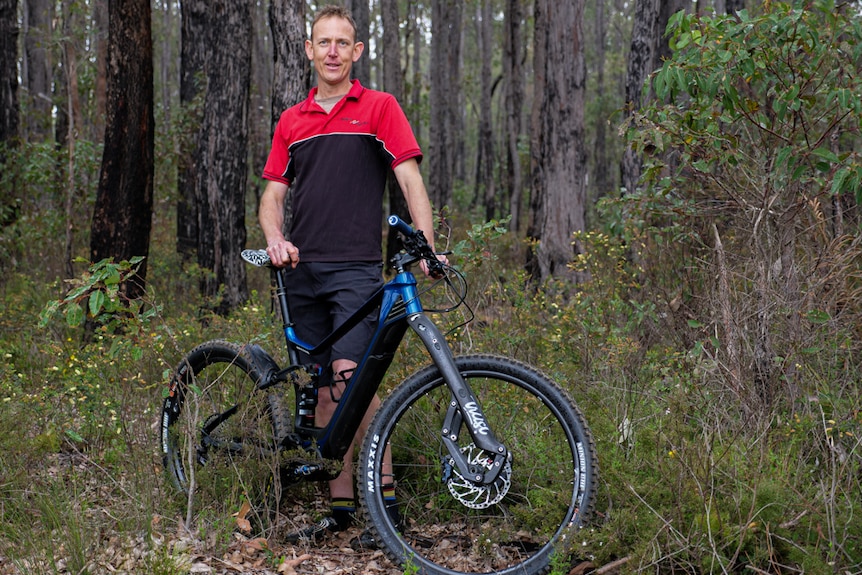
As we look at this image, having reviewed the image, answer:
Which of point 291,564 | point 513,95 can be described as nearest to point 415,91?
point 513,95

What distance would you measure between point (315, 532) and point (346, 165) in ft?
5.72

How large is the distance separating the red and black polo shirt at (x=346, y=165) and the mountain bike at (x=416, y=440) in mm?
310

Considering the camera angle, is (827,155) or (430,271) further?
(827,155)

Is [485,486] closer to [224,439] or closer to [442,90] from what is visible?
[224,439]

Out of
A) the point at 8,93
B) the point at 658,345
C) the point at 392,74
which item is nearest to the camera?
the point at 658,345

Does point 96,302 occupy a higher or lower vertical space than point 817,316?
higher

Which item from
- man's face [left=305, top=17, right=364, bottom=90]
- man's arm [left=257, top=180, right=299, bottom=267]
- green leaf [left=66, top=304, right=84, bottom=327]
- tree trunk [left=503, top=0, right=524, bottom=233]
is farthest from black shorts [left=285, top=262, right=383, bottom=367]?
tree trunk [left=503, top=0, right=524, bottom=233]

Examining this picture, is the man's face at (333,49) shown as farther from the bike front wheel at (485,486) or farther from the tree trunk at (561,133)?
the tree trunk at (561,133)

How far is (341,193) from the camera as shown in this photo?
168 inches

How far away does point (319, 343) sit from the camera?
432cm

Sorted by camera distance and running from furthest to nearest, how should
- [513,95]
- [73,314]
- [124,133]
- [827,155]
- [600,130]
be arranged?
[600,130] < [513,95] < [124,133] < [827,155] < [73,314]

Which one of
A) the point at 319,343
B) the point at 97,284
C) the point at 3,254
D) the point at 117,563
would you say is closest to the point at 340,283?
the point at 319,343

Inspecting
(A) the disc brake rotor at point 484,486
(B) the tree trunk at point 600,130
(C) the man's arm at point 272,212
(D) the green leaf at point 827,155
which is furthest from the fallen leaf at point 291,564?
(B) the tree trunk at point 600,130

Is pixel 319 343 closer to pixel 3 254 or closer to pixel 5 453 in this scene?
pixel 5 453
